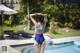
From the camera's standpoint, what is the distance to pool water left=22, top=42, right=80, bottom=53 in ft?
47.3

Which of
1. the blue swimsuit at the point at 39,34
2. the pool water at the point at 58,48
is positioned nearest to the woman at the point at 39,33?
the blue swimsuit at the point at 39,34

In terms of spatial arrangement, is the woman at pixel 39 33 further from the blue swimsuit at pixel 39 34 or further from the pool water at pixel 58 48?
the pool water at pixel 58 48

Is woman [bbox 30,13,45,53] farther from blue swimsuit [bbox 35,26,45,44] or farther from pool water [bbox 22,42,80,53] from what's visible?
pool water [bbox 22,42,80,53]

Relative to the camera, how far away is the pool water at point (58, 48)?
→ 1441cm

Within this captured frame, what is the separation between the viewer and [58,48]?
15.5 meters

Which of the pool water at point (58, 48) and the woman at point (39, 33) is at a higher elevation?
the woman at point (39, 33)

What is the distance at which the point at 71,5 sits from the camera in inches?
899

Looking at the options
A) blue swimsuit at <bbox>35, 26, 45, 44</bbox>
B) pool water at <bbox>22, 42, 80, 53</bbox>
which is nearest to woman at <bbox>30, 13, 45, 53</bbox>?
blue swimsuit at <bbox>35, 26, 45, 44</bbox>

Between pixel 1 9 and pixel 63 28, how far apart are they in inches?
280

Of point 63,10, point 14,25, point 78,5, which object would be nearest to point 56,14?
point 63,10

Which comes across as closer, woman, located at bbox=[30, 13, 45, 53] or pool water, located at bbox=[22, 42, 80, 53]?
woman, located at bbox=[30, 13, 45, 53]

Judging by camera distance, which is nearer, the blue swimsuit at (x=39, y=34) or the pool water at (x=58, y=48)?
the blue swimsuit at (x=39, y=34)

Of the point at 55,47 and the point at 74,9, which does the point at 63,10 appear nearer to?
the point at 74,9

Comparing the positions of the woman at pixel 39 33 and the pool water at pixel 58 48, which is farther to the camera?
the pool water at pixel 58 48
